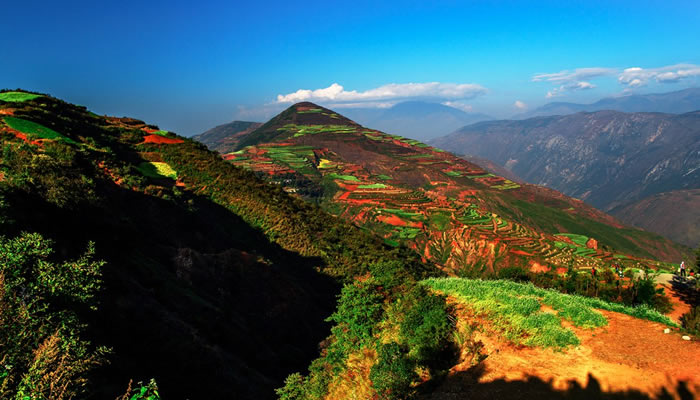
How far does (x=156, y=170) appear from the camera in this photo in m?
35.8

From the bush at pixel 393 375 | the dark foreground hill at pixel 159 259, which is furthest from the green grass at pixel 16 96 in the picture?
the bush at pixel 393 375

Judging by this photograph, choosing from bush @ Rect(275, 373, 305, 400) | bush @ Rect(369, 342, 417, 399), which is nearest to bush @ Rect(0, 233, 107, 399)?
bush @ Rect(275, 373, 305, 400)

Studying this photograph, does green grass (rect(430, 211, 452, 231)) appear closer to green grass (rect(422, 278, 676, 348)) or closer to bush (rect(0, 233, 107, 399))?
green grass (rect(422, 278, 676, 348))

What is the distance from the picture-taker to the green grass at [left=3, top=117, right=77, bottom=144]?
26.4 m

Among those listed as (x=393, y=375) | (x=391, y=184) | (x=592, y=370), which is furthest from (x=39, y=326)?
(x=391, y=184)

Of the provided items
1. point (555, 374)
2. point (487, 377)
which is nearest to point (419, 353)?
point (487, 377)

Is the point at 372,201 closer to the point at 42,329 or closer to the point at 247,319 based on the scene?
the point at 247,319

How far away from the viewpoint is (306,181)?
113875mm


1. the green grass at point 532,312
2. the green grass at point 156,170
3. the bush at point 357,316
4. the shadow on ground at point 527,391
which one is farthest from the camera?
the green grass at point 156,170

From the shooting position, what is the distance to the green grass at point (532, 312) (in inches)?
486

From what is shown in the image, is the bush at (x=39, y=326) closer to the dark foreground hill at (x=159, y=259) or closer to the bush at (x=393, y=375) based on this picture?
the dark foreground hill at (x=159, y=259)

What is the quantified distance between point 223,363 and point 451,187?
139091 mm

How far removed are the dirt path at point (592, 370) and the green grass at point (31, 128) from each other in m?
35.2

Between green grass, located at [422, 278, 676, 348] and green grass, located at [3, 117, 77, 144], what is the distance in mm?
34038
